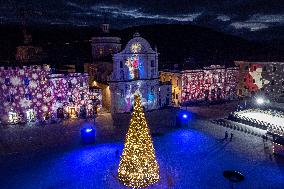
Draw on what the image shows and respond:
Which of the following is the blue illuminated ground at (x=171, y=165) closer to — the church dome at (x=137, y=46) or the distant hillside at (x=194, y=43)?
the church dome at (x=137, y=46)

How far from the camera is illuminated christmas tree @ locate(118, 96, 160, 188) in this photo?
21953 mm

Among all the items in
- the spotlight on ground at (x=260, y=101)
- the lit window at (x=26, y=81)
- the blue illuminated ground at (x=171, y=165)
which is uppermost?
the lit window at (x=26, y=81)

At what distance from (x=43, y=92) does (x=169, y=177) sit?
2687 cm

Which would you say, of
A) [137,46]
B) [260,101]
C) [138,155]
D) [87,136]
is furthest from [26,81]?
[260,101]

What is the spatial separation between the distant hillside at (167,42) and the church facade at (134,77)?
56.0 metres

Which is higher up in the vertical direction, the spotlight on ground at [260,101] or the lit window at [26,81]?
the lit window at [26,81]

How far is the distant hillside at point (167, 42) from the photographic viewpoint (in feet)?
357

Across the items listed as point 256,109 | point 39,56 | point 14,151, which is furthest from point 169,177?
point 39,56

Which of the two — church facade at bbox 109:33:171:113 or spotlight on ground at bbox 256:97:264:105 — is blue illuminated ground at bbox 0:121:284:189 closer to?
church facade at bbox 109:33:171:113

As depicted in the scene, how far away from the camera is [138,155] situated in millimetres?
22172

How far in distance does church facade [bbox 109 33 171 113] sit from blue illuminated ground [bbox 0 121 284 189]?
15.3m

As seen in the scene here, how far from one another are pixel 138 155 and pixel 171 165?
277 inches

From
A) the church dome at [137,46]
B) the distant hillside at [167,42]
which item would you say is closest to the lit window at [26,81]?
the church dome at [137,46]

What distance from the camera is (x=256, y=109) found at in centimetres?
4875
